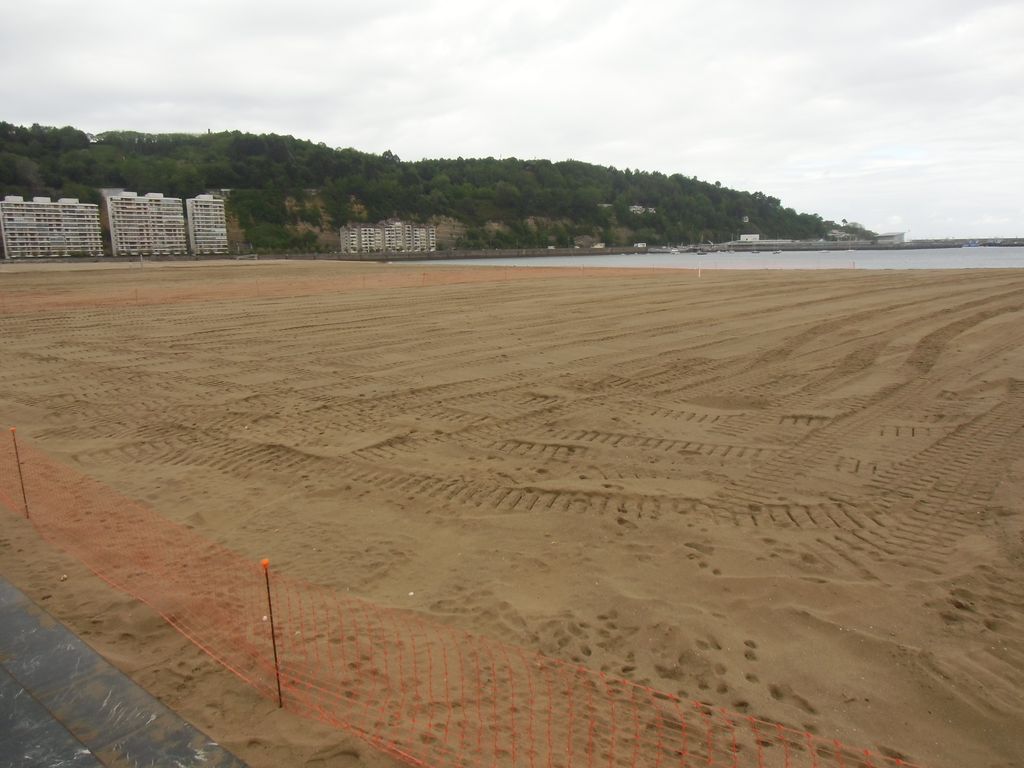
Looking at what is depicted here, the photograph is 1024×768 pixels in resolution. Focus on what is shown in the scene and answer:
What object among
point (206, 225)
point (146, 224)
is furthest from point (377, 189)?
point (146, 224)

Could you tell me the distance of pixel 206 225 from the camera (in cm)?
9756

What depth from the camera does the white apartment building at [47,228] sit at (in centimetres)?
7638

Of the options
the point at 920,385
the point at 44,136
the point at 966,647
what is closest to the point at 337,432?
the point at 966,647

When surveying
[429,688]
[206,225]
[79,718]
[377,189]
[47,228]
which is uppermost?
[377,189]

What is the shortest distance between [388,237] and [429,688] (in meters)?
120

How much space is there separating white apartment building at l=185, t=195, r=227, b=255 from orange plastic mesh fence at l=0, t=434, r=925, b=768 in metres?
102

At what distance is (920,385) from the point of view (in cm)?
907

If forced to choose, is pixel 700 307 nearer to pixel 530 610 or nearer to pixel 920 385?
pixel 920 385

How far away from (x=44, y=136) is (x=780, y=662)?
140796mm

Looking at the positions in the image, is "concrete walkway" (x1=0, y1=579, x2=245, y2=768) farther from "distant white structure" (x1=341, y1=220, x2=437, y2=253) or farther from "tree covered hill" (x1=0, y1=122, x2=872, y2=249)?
"distant white structure" (x1=341, y1=220, x2=437, y2=253)

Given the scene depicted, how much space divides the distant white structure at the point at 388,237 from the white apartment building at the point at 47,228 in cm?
3783

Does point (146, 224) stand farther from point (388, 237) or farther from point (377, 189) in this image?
point (377, 189)

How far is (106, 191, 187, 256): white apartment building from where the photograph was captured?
88.2 meters

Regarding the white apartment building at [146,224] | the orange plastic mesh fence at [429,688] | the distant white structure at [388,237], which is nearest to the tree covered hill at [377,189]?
the distant white structure at [388,237]
